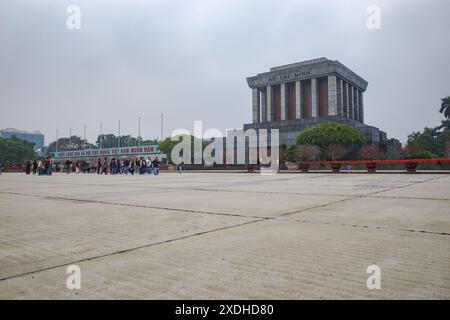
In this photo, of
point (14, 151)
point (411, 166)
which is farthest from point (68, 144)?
point (411, 166)

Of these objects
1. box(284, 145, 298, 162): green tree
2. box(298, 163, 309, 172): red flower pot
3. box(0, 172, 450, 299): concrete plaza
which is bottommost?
box(0, 172, 450, 299): concrete plaza

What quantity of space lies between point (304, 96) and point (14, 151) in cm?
8686

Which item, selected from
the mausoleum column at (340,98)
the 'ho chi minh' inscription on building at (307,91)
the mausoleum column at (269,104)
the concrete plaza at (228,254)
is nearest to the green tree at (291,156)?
the 'ho chi minh' inscription on building at (307,91)

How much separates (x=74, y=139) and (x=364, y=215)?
526 feet

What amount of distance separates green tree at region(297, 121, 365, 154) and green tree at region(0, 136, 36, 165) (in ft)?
288

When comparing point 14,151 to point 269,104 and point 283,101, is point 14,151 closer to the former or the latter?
point 269,104

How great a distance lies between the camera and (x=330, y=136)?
50.1 meters

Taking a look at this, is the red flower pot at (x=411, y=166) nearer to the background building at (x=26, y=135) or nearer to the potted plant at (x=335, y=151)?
the potted plant at (x=335, y=151)

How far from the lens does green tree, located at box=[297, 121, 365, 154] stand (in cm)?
5025

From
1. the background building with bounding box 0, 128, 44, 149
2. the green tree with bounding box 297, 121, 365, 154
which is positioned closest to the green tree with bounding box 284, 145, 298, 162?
the green tree with bounding box 297, 121, 365, 154

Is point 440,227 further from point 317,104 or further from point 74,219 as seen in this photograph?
point 317,104

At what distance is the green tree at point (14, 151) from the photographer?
94875 mm

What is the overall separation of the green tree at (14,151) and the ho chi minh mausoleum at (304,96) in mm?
70148

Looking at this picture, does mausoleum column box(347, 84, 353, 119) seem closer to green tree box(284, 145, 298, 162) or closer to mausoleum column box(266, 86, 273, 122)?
mausoleum column box(266, 86, 273, 122)
